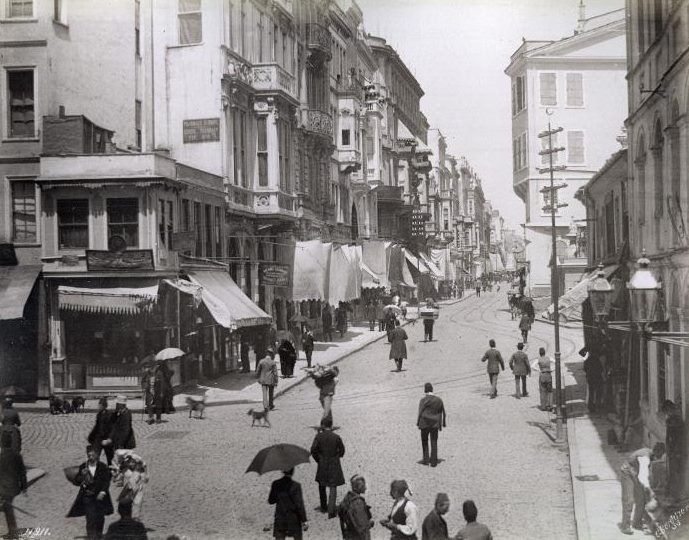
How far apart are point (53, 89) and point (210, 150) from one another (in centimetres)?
741

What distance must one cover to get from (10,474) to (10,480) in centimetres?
9

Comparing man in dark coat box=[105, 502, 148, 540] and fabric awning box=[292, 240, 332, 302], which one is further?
fabric awning box=[292, 240, 332, 302]

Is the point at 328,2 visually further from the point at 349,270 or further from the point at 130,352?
the point at 130,352

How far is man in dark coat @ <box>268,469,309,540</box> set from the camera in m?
10.5

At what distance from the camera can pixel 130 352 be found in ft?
85.8

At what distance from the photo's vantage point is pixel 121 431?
49.4ft

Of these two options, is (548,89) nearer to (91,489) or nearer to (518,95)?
(518,95)

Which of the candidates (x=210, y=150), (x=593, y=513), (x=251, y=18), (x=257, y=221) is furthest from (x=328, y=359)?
(x=593, y=513)

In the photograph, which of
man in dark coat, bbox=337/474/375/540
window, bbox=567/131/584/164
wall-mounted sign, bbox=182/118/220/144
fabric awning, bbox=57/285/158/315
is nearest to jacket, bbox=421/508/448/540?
man in dark coat, bbox=337/474/375/540

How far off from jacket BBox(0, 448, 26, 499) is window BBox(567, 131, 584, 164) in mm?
29212

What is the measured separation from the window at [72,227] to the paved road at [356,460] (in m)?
5.53

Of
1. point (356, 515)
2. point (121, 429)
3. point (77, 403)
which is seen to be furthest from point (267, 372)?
point (356, 515)

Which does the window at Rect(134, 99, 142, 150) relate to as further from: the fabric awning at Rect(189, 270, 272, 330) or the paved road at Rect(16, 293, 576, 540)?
the paved road at Rect(16, 293, 576, 540)

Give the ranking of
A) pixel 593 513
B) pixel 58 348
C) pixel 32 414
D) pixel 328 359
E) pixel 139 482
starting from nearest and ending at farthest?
pixel 139 482 < pixel 593 513 < pixel 32 414 < pixel 58 348 < pixel 328 359
